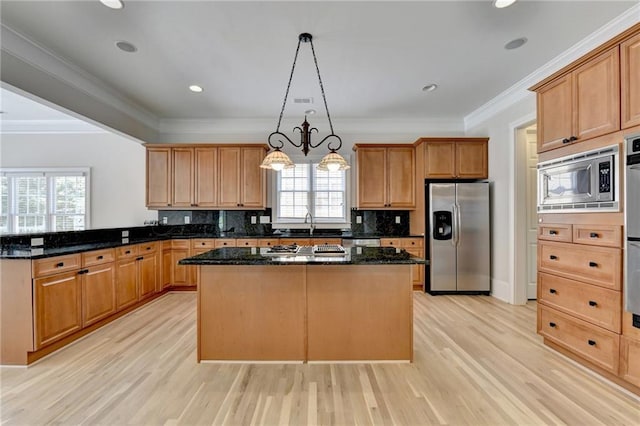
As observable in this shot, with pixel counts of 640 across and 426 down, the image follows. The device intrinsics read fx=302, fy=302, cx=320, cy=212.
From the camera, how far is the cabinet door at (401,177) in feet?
16.6

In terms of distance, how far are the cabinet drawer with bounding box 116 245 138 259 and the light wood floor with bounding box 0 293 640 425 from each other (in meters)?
0.98

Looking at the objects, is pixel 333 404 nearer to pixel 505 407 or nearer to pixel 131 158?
pixel 505 407

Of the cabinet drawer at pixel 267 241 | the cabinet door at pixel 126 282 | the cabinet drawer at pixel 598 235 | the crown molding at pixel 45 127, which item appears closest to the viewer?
the cabinet drawer at pixel 598 235

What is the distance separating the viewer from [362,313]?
98.1 inches

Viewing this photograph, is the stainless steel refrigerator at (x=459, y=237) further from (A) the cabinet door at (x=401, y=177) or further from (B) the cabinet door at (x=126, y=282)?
(B) the cabinet door at (x=126, y=282)

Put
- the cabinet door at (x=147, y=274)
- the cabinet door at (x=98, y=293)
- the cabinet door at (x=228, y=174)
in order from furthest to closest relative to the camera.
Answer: the cabinet door at (x=228, y=174)
the cabinet door at (x=147, y=274)
the cabinet door at (x=98, y=293)

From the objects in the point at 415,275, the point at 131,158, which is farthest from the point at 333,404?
the point at 131,158

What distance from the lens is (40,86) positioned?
300cm

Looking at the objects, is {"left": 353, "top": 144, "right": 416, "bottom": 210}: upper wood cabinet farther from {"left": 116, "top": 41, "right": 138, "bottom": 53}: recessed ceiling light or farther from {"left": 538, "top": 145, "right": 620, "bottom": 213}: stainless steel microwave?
{"left": 116, "top": 41, "right": 138, "bottom": 53}: recessed ceiling light

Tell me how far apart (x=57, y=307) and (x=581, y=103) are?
4777 millimetres

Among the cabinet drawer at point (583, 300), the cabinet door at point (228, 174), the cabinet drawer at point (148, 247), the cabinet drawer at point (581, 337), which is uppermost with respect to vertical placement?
the cabinet door at point (228, 174)

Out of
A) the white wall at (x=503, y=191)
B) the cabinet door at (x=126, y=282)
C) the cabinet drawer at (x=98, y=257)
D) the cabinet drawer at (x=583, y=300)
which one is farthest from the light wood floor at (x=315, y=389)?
the white wall at (x=503, y=191)

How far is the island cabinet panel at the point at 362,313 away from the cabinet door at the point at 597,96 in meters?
1.76

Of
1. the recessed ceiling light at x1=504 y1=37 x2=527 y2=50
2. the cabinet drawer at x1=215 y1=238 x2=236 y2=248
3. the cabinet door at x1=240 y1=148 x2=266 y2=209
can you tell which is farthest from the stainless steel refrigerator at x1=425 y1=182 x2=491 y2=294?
the cabinet drawer at x1=215 y1=238 x2=236 y2=248
